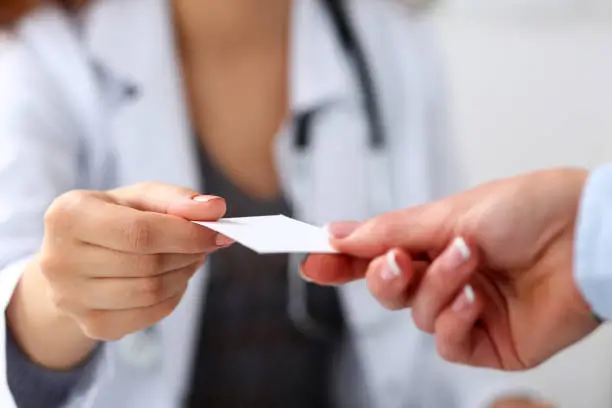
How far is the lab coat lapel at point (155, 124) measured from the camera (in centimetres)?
69

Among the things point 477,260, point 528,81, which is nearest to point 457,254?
point 477,260

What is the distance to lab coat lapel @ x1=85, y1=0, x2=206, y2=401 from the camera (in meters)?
0.69

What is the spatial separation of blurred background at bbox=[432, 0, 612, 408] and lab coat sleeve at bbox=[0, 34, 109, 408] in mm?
635

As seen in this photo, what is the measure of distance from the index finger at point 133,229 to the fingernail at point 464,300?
0.64 ft

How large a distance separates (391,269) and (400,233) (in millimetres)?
42

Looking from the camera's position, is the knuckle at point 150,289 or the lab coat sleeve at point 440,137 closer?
the knuckle at point 150,289

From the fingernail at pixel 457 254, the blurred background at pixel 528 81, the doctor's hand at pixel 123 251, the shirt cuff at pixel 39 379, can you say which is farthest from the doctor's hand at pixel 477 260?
the blurred background at pixel 528 81

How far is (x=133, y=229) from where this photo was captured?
43 centimetres

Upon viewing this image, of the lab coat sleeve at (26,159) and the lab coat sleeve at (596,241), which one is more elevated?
the lab coat sleeve at (26,159)

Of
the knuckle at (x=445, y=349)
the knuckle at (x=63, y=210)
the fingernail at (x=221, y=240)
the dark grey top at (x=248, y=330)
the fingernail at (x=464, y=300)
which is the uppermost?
the knuckle at (x=63, y=210)

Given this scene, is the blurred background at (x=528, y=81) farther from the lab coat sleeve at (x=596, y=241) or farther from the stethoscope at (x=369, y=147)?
the lab coat sleeve at (x=596, y=241)

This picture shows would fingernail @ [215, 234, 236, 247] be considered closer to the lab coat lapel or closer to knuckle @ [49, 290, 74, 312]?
knuckle @ [49, 290, 74, 312]

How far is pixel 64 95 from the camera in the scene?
2.30 ft

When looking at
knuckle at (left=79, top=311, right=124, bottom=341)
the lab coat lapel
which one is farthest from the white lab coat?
knuckle at (left=79, top=311, right=124, bottom=341)
